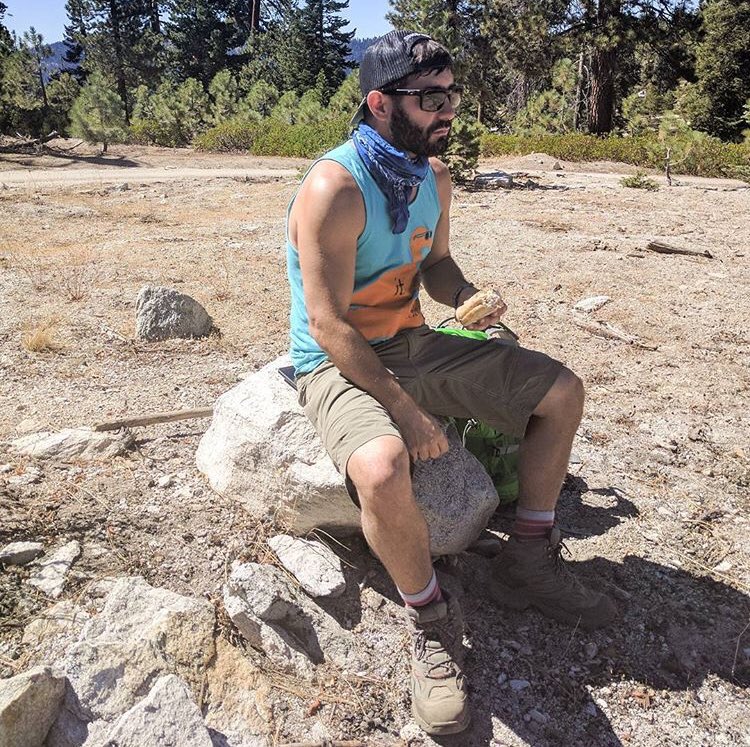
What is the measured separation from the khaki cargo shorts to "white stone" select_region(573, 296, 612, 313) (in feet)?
11.6

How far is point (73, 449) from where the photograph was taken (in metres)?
3.40

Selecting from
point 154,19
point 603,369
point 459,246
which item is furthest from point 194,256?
point 154,19

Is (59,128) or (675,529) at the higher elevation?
(59,128)

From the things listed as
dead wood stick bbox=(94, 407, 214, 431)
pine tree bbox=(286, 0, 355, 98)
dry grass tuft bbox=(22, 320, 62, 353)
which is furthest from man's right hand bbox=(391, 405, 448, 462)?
pine tree bbox=(286, 0, 355, 98)

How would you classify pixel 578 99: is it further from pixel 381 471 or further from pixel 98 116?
pixel 381 471

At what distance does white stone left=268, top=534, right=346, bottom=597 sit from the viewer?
2.60 m

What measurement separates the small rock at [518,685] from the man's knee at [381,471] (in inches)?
31.1

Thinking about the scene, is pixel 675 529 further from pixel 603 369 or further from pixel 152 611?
pixel 152 611

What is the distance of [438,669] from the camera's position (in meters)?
2.24

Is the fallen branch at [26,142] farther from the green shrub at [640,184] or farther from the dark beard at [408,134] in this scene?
the dark beard at [408,134]

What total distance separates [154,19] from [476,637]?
170 feet

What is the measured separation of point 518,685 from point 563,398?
977mm

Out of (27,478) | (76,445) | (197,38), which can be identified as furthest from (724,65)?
(197,38)

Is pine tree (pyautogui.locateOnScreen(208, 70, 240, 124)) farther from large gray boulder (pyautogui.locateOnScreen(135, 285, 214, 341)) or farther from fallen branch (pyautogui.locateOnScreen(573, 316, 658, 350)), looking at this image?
fallen branch (pyautogui.locateOnScreen(573, 316, 658, 350))
